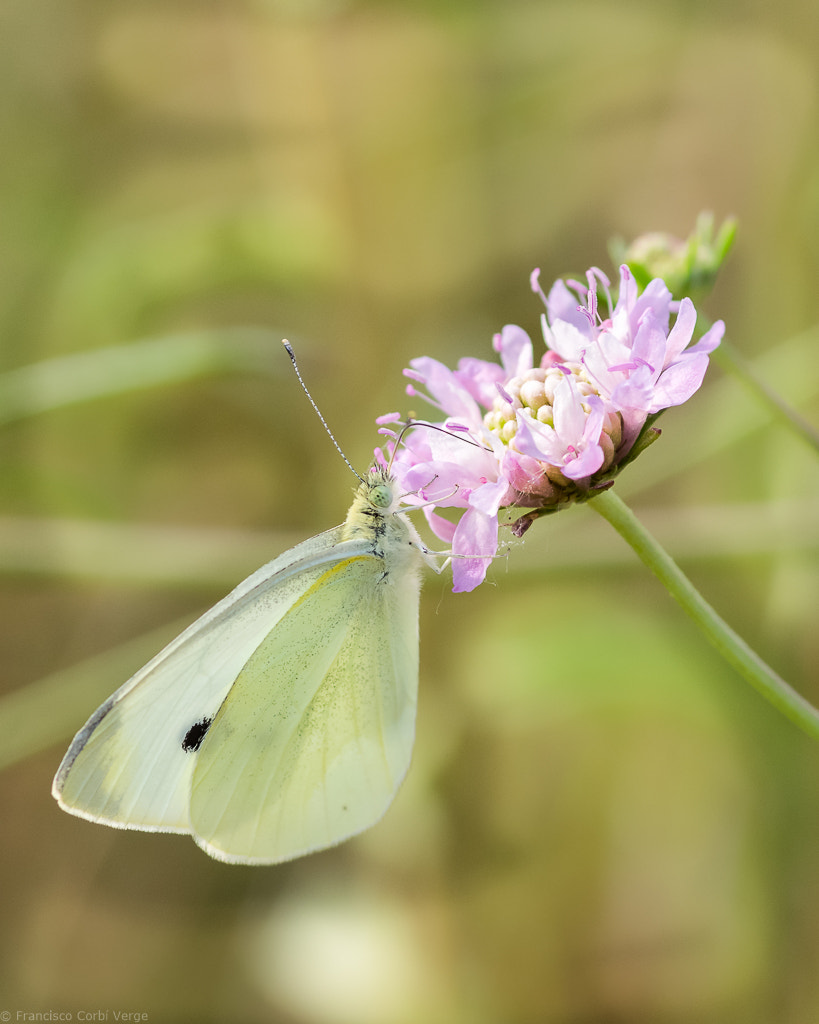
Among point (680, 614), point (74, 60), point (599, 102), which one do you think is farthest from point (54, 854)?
point (599, 102)

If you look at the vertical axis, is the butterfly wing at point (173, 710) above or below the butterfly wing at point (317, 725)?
above

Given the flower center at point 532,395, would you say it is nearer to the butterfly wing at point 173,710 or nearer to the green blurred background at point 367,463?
the butterfly wing at point 173,710

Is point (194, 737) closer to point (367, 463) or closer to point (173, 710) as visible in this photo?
point (173, 710)

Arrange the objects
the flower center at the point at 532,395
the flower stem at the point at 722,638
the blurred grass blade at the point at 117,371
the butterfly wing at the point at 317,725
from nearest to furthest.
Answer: the flower stem at the point at 722,638
the flower center at the point at 532,395
the butterfly wing at the point at 317,725
the blurred grass blade at the point at 117,371

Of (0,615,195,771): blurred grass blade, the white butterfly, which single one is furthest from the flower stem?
(0,615,195,771): blurred grass blade

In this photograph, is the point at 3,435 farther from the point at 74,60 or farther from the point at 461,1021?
the point at 461,1021

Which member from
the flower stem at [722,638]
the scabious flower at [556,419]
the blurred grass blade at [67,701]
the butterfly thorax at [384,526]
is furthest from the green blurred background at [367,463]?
the flower stem at [722,638]
